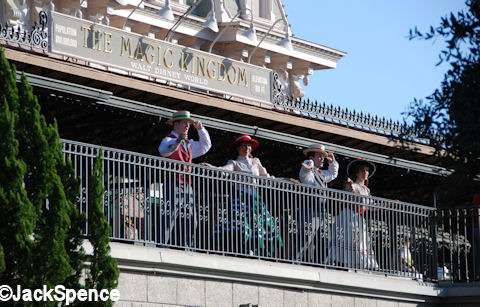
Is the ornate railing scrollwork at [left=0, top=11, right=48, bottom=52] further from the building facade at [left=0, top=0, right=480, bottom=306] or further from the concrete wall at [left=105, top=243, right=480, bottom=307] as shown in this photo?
the concrete wall at [left=105, top=243, right=480, bottom=307]

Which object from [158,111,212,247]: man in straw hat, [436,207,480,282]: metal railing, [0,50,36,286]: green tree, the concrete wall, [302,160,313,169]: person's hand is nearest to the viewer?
[0,50,36,286]: green tree

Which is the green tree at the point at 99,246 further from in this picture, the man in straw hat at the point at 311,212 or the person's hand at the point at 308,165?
the person's hand at the point at 308,165

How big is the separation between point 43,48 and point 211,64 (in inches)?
181

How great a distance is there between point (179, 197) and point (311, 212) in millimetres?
2711

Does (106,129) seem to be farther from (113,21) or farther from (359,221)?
(113,21)

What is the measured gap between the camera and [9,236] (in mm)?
13312

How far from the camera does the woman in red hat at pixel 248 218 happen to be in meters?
17.3

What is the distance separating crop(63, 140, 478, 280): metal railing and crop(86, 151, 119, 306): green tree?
77 cm

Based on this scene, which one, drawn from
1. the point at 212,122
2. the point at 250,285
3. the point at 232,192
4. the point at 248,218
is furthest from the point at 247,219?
the point at 212,122

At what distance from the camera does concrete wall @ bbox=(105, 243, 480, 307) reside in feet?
51.1

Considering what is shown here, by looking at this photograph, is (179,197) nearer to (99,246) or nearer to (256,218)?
(256,218)

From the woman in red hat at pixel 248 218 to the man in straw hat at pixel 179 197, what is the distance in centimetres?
47

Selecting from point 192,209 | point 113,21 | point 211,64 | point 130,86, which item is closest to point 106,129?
point 130,86

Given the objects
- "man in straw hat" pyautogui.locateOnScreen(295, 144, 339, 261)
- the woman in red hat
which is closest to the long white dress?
"man in straw hat" pyautogui.locateOnScreen(295, 144, 339, 261)
